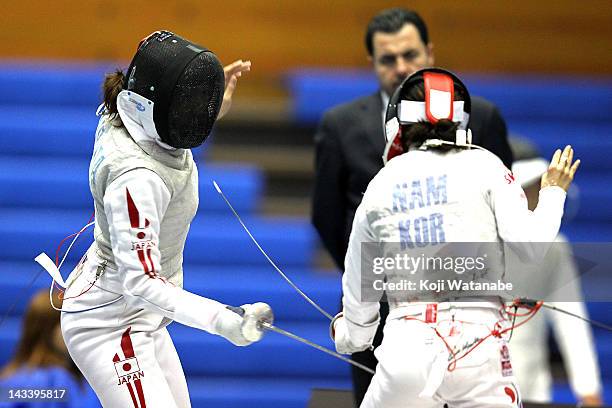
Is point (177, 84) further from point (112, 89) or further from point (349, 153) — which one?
point (349, 153)

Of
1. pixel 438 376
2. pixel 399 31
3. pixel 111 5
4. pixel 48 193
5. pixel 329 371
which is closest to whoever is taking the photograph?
pixel 438 376

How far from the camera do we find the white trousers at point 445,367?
2.21m

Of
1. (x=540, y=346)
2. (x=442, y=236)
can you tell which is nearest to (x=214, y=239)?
(x=540, y=346)

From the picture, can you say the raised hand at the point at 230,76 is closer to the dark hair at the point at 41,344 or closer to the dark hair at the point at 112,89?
the dark hair at the point at 112,89

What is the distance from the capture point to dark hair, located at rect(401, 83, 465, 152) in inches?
93.0

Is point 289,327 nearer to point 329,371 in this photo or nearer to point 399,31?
point 329,371

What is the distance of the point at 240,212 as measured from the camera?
5.38m

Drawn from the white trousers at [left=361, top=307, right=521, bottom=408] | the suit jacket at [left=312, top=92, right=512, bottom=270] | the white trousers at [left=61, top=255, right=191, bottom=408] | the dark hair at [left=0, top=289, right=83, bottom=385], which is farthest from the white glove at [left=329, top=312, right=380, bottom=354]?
the dark hair at [left=0, top=289, right=83, bottom=385]

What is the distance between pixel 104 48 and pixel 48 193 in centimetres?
95

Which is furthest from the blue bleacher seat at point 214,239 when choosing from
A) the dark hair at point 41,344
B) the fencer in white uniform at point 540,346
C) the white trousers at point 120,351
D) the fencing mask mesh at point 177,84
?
the fencing mask mesh at point 177,84

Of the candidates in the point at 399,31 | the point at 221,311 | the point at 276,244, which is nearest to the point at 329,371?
the point at 276,244

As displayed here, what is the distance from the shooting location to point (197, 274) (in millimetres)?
5055

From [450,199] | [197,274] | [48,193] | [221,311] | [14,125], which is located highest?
[14,125]

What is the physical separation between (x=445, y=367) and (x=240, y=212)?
3.25 m
